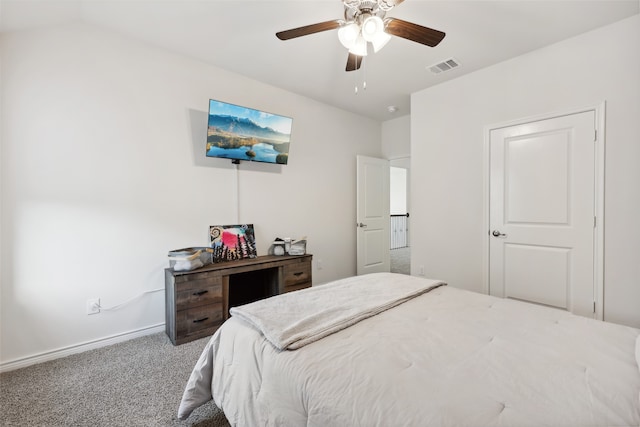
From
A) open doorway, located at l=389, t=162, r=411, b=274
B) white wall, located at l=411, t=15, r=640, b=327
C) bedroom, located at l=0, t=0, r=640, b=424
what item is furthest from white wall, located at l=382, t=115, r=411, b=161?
open doorway, located at l=389, t=162, r=411, b=274

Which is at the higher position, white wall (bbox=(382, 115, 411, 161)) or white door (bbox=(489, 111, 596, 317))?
white wall (bbox=(382, 115, 411, 161))

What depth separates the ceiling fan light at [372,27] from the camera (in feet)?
5.19

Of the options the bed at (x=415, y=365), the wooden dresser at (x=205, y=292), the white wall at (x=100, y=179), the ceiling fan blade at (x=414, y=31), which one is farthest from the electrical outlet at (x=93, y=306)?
the ceiling fan blade at (x=414, y=31)

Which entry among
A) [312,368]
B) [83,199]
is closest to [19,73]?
[83,199]

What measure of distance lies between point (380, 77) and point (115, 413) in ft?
11.8

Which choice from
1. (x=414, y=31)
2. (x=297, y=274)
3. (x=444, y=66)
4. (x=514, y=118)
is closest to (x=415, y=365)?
(x=414, y=31)

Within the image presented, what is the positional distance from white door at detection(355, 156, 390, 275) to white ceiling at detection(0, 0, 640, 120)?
4.93 ft

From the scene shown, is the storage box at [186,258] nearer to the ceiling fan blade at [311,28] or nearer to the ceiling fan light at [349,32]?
Answer: the ceiling fan blade at [311,28]

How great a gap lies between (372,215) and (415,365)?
355 cm

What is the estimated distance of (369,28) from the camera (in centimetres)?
161

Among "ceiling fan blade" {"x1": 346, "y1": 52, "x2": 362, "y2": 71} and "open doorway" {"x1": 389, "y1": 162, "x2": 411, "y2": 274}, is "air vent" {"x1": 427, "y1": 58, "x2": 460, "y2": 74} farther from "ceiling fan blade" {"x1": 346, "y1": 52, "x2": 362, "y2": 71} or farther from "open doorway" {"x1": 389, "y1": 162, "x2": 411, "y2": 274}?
"open doorway" {"x1": 389, "y1": 162, "x2": 411, "y2": 274}

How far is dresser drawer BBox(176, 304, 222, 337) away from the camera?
2377mm

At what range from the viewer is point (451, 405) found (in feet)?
2.57

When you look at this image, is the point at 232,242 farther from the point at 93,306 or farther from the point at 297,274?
the point at 93,306
